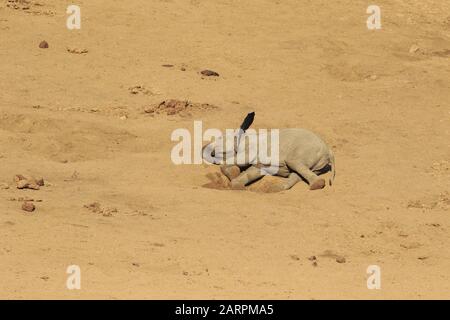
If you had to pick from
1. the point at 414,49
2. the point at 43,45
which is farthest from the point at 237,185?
the point at 414,49

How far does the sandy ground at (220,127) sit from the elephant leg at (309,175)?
0.09m

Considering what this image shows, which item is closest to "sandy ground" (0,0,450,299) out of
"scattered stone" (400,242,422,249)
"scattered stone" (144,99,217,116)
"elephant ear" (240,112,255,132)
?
"scattered stone" (400,242,422,249)

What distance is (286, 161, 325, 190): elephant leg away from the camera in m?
10.3

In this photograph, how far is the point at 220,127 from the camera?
12078 millimetres

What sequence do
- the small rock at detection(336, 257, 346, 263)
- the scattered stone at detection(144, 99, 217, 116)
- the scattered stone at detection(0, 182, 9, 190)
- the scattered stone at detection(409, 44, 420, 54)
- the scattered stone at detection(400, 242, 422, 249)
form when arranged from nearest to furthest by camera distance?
1. the small rock at detection(336, 257, 346, 263)
2. the scattered stone at detection(400, 242, 422, 249)
3. the scattered stone at detection(0, 182, 9, 190)
4. the scattered stone at detection(144, 99, 217, 116)
5. the scattered stone at detection(409, 44, 420, 54)

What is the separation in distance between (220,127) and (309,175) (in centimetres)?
194

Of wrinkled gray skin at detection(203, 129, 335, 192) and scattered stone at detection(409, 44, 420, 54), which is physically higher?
scattered stone at detection(409, 44, 420, 54)

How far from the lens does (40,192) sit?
9.38m

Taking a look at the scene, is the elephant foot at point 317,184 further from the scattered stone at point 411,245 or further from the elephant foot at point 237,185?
the scattered stone at point 411,245

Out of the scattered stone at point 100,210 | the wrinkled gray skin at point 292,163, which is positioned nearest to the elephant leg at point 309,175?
the wrinkled gray skin at point 292,163

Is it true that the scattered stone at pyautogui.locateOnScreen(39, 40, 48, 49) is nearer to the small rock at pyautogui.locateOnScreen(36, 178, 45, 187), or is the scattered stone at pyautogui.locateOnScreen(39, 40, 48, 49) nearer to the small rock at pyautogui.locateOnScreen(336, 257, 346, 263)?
the small rock at pyautogui.locateOnScreen(36, 178, 45, 187)

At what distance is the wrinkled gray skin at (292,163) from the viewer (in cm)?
1038

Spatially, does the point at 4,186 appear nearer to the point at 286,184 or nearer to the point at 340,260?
the point at 286,184

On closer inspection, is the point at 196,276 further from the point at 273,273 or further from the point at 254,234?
the point at 254,234
